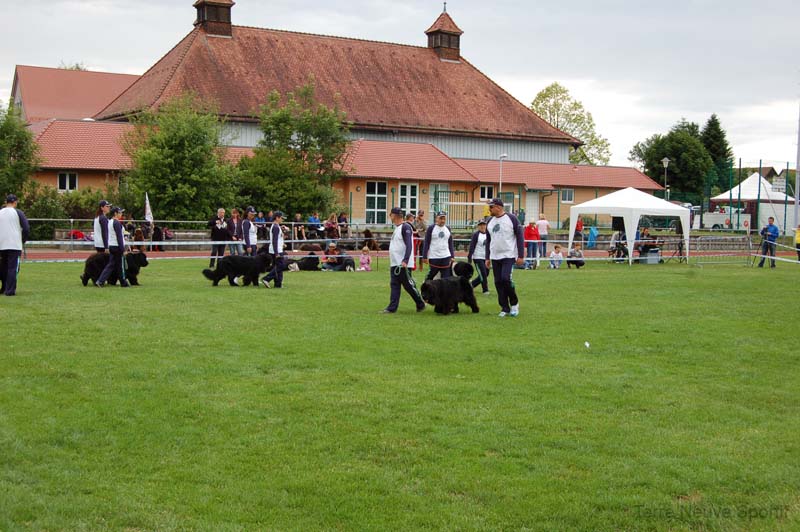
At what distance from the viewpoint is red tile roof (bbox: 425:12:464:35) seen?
221ft

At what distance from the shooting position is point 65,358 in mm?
9664

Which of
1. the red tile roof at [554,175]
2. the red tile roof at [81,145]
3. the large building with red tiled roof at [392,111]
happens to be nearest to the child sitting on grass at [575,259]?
the large building with red tiled roof at [392,111]

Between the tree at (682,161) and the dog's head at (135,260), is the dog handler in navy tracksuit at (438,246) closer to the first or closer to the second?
the dog's head at (135,260)

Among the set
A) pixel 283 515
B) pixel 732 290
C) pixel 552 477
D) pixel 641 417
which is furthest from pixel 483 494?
pixel 732 290

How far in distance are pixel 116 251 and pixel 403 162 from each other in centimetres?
3665

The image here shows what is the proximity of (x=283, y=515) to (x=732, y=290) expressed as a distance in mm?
16646

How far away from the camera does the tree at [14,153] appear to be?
127 feet

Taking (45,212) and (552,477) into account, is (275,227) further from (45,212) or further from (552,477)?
(45,212)

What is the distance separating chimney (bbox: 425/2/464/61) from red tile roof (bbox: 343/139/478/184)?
13789 millimetres

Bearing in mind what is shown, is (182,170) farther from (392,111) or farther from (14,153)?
(392,111)

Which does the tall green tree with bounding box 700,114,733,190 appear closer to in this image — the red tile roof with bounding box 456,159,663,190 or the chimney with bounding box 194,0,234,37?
the red tile roof with bounding box 456,159,663,190

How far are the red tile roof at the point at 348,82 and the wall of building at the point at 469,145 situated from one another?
58cm

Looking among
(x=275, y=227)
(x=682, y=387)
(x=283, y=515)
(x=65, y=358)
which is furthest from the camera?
(x=275, y=227)

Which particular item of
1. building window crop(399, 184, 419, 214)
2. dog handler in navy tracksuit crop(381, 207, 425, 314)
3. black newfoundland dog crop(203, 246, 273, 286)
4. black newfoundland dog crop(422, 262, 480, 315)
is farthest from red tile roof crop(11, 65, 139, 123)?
black newfoundland dog crop(422, 262, 480, 315)
